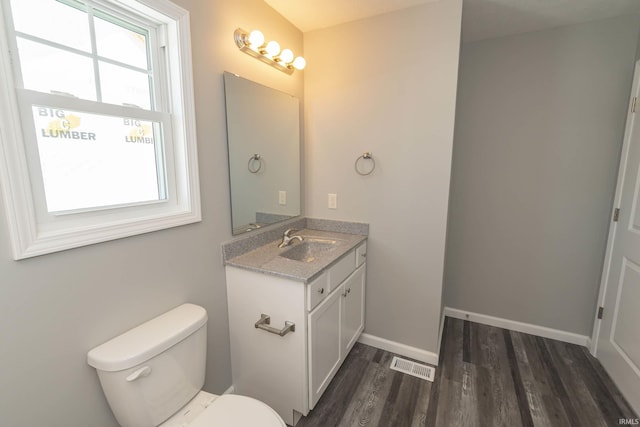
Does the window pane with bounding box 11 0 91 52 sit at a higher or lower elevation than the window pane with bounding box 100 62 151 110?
higher

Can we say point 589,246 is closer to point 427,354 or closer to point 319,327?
point 427,354

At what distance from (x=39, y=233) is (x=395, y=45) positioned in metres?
2.04

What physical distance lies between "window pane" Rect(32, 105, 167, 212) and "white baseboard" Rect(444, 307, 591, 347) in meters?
2.60

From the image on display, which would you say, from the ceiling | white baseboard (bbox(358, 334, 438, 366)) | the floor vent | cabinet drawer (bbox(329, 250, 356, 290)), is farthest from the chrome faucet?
the ceiling

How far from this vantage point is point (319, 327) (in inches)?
59.7

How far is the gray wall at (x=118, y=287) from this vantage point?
2.90ft

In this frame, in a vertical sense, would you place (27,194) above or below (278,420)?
above

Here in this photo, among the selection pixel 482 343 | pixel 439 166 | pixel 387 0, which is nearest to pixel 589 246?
pixel 482 343

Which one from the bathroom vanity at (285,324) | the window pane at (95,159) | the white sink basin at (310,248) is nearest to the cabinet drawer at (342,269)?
the bathroom vanity at (285,324)

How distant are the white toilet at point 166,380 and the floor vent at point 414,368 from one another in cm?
118

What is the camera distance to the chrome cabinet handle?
1399mm

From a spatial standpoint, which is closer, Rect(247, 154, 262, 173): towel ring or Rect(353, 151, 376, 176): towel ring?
Rect(247, 154, 262, 173): towel ring

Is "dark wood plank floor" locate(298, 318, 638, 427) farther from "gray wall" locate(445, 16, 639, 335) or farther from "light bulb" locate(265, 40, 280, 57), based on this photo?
"light bulb" locate(265, 40, 280, 57)

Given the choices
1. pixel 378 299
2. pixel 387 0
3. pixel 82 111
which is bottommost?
pixel 378 299
